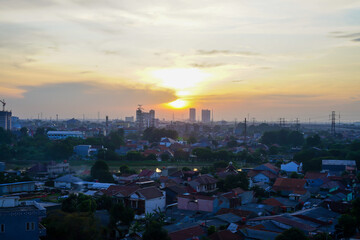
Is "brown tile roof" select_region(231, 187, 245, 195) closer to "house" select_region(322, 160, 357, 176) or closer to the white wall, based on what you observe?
the white wall

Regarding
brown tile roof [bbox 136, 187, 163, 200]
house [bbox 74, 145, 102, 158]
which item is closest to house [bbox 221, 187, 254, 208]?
brown tile roof [bbox 136, 187, 163, 200]

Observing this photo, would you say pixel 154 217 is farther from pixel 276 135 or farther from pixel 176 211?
pixel 276 135

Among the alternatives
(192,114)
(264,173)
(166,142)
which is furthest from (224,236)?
(192,114)

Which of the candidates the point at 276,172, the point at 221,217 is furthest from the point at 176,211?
the point at 276,172

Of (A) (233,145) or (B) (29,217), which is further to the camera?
(A) (233,145)

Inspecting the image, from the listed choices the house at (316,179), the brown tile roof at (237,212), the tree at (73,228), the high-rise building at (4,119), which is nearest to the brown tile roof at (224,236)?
the brown tile roof at (237,212)

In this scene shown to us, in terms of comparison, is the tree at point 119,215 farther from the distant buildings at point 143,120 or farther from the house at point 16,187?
the distant buildings at point 143,120
